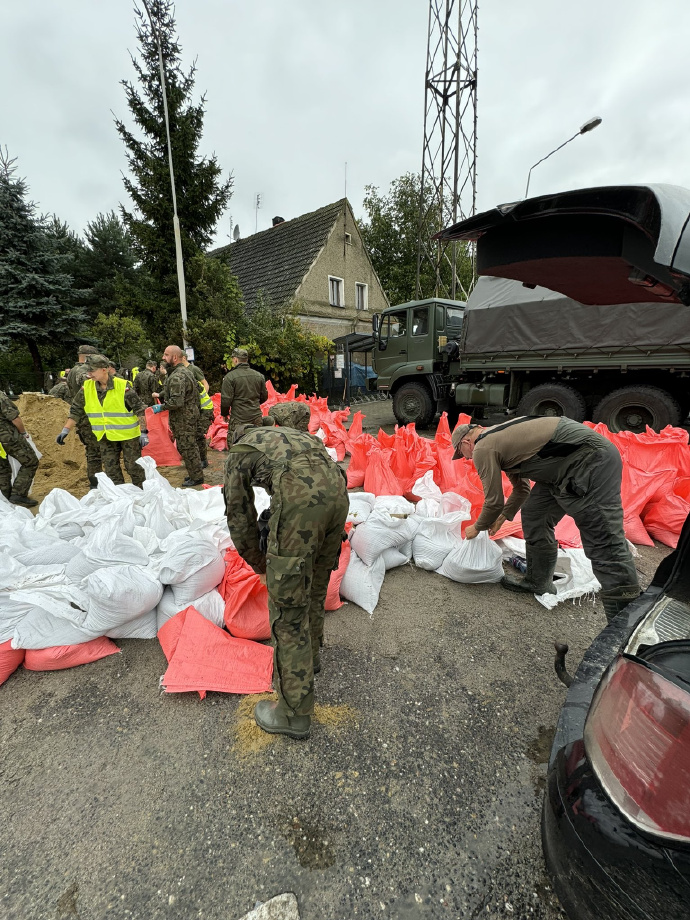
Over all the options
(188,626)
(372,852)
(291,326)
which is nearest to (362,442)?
(188,626)

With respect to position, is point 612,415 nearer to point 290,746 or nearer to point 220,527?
point 220,527

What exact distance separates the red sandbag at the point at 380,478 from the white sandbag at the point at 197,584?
2088mm

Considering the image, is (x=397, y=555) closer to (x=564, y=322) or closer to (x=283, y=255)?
(x=564, y=322)

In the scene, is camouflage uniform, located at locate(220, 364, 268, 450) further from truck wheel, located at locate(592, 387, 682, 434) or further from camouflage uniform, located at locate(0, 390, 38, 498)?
truck wheel, located at locate(592, 387, 682, 434)

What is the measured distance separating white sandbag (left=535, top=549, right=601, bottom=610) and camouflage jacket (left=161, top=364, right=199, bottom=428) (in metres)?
4.42

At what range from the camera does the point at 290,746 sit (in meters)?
1.74

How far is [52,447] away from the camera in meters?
5.96

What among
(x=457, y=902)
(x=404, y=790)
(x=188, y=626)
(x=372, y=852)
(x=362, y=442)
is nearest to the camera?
(x=457, y=902)

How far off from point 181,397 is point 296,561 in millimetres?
4162

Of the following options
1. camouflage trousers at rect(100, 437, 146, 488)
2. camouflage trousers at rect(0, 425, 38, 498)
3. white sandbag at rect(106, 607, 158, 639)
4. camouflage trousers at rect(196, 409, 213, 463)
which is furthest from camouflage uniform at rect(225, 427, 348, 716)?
camouflage trousers at rect(0, 425, 38, 498)

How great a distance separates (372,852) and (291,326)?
39.0 ft

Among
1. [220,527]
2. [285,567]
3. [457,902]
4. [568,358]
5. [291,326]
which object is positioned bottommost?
[457,902]

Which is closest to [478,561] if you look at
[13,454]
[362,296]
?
[13,454]

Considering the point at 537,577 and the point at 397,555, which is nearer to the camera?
the point at 537,577
